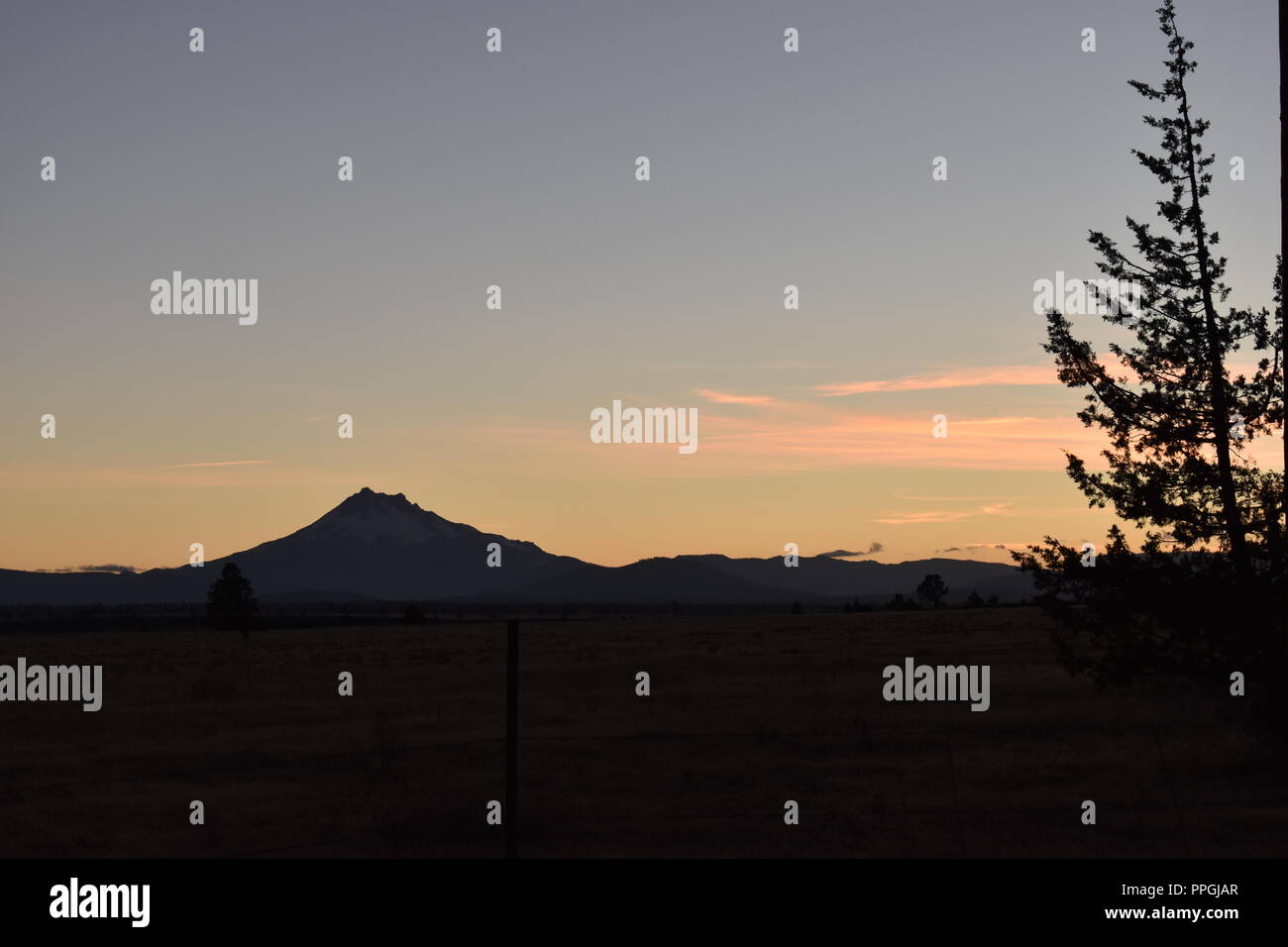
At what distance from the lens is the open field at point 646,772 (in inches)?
637

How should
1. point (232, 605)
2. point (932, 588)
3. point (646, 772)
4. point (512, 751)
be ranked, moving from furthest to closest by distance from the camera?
point (932, 588), point (232, 605), point (646, 772), point (512, 751)

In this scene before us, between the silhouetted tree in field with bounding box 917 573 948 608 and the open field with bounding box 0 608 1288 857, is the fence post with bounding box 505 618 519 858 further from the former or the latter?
the silhouetted tree in field with bounding box 917 573 948 608

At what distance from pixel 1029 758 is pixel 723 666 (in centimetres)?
2704

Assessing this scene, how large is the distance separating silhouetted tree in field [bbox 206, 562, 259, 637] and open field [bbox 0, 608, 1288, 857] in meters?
55.8

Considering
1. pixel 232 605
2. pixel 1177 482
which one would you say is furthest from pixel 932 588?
pixel 1177 482

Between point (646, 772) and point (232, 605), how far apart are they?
3267 inches

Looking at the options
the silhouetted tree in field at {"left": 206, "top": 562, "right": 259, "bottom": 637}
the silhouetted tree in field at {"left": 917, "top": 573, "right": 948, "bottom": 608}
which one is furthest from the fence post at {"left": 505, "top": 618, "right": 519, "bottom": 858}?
the silhouetted tree in field at {"left": 917, "top": 573, "right": 948, "bottom": 608}

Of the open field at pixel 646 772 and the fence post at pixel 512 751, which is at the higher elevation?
the fence post at pixel 512 751

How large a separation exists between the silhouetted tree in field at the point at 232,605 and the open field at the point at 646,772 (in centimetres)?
5585

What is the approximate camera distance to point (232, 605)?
3866 inches

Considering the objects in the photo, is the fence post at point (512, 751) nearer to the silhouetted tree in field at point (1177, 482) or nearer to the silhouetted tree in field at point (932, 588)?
the silhouetted tree in field at point (1177, 482)

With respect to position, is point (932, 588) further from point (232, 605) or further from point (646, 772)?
point (646, 772)

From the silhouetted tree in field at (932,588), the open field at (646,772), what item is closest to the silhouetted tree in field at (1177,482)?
the open field at (646,772)

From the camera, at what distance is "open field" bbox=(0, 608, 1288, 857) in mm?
16172
